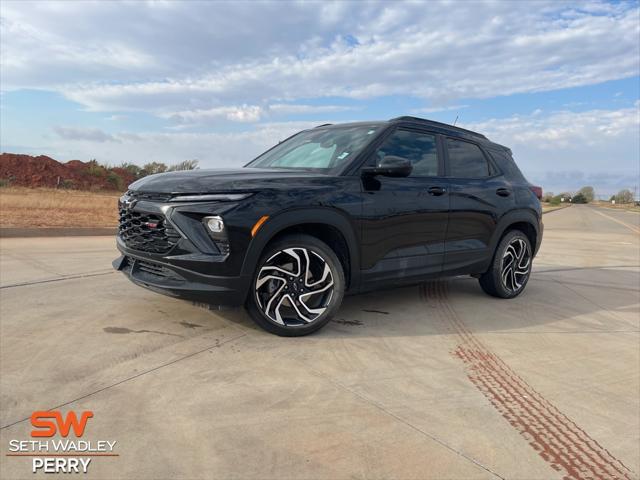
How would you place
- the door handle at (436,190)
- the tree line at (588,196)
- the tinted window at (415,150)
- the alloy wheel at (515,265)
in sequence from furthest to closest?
1. the tree line at (588,196)
2. the alloy wheel at (515,265)
3. the door handle at (436,190)
4. the tinted window at (415,150)

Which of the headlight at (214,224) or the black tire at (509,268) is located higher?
the headlight at (214,224)

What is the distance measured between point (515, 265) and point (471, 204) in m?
1.25

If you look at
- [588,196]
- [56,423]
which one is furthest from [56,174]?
[588,196]

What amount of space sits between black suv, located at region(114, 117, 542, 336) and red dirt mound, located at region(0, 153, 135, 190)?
37.0m

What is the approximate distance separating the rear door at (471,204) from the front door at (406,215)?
0.58 ft

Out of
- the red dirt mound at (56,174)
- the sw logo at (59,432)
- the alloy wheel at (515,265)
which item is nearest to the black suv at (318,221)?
the alloy wheel at (515,265)

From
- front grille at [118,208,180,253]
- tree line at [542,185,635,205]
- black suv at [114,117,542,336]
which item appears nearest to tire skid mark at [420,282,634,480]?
black suv at [114,117,542,336]

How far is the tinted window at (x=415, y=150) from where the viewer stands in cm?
454

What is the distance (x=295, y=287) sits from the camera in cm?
389

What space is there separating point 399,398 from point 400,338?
1163 mm

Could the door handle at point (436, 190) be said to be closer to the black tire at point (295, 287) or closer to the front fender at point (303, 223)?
the front fender at point (303, 223)

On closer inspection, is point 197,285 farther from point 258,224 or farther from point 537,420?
point 537,420

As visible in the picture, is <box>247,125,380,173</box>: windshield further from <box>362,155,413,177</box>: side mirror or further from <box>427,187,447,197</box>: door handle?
<box>427,187,447,197</box>: door handle

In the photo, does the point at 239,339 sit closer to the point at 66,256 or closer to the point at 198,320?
the point at 198,320
